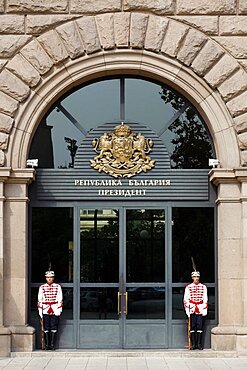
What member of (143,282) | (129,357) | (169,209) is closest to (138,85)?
(169,209)

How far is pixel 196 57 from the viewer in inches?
622

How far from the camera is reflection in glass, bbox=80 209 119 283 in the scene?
52.9 ft

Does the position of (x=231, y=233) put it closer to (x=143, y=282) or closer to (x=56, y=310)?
(x=143, y=282)

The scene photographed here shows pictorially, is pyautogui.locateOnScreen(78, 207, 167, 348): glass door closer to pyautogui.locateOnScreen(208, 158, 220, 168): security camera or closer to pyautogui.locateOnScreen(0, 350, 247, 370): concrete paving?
pyautogui.locateOnScreen(0, 350, 247, 370): concrete paving

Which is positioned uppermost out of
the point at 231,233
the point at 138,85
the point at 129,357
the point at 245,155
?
the point at 138,85

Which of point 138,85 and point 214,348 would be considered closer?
point 214,348

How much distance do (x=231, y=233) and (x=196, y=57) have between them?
11.6 feet

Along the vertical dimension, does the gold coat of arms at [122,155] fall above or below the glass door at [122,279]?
above

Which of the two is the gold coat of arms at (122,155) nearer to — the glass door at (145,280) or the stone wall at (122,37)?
the glass door at (145,280)

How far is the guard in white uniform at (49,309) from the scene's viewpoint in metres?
15.8

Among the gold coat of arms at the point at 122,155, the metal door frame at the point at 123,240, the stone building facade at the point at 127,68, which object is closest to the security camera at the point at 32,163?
the stone building facade at the point at 127,68

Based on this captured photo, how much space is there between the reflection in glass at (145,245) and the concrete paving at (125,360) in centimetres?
157

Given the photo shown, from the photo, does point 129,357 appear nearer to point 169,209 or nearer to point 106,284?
point 106,284

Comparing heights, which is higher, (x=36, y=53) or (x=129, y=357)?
(x=36, y=53)
